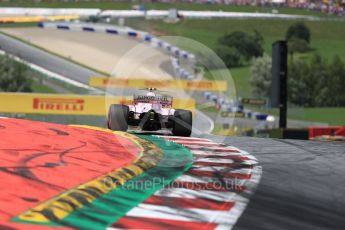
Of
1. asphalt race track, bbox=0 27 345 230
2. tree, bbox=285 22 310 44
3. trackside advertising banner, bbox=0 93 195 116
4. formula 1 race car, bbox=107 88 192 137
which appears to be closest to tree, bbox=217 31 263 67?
tree, bbox=285 22 310 44

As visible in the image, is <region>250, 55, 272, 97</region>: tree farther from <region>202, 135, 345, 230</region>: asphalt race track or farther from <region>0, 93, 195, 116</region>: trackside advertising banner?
<region>202, 135, 345, 230</region>: asphalt race track

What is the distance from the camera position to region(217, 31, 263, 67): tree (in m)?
79.8

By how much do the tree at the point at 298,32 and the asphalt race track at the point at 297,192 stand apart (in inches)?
3001

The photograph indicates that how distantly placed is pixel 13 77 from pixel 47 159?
178 feet

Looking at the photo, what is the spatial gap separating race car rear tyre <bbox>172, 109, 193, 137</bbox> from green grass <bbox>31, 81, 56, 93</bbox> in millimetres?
46424

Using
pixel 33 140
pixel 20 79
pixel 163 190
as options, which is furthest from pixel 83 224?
pixel 20 79

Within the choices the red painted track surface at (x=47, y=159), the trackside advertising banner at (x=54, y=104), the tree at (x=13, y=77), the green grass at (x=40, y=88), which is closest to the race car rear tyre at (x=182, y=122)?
the red painted track surface at (x=47, y=159)

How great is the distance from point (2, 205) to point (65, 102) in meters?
26.3

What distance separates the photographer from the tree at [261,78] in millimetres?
67625

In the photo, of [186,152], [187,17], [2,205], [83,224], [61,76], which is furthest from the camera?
[187,17]

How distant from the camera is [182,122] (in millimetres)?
14445

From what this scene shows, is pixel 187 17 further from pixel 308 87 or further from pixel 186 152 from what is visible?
pixel 186 152

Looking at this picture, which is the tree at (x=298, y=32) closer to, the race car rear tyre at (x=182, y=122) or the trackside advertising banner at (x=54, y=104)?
the trackside advertising banner at (x=54, y=104)

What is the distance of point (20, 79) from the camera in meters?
60.1
